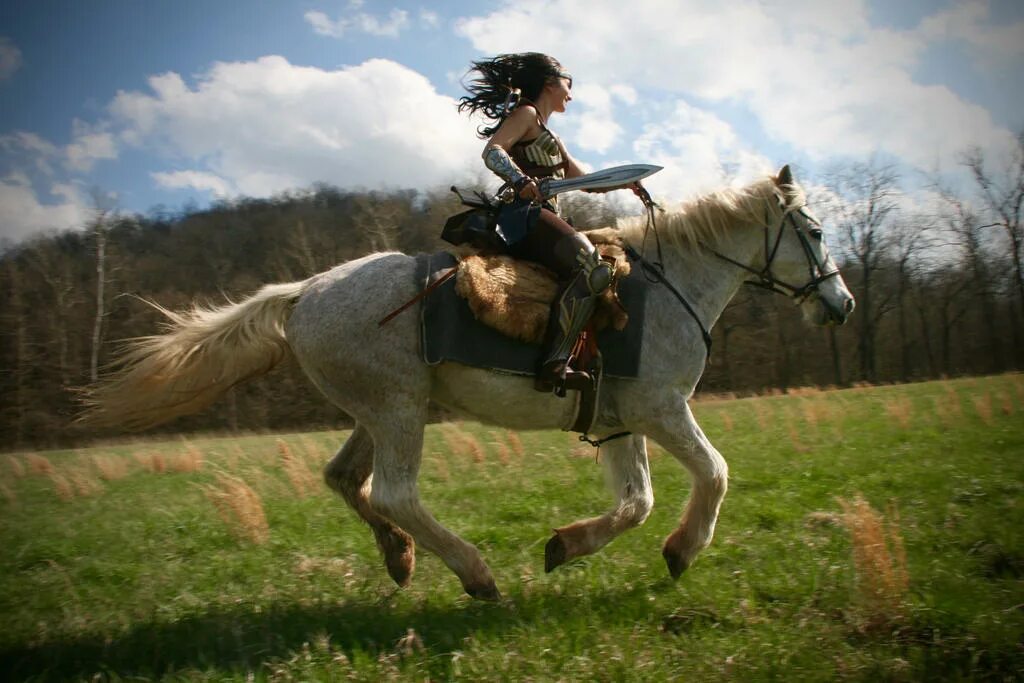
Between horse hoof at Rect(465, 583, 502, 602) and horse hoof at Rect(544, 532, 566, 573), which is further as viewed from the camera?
horse hoof at Rect(544, 532, 566, 573)

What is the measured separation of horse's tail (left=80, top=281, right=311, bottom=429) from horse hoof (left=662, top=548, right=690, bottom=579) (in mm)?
3107

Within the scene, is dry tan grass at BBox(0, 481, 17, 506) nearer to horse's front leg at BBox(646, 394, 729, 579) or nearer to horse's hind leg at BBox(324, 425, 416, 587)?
horse's hind leg at BBox(324, 425, 416, 587)

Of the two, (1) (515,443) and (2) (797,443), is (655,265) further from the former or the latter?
(1) (515,443)

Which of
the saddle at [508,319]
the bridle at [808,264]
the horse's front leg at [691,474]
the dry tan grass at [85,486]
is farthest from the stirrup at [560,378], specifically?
the dry tan grass at [85,486]

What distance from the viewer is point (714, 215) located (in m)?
5.26

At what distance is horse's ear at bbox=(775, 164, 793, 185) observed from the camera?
17.5ft

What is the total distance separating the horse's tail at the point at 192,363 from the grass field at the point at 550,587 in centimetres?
144

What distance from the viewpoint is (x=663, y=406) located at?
181 inches

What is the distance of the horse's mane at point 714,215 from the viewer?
521 centimetres

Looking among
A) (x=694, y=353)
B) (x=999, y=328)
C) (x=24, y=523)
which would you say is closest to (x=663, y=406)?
(x=694, y=353)

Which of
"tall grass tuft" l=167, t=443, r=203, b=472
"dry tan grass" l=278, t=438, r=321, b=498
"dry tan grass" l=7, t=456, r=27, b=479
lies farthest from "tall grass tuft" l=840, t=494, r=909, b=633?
"dry tan grass" l=7, t=456, r=27, b=479

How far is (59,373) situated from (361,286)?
36903mm

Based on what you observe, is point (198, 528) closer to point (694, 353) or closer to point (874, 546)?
point (694, 353)

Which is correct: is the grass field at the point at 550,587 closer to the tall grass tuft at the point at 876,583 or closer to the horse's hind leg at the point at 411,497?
the tall grass tuft at the point at 876,583
